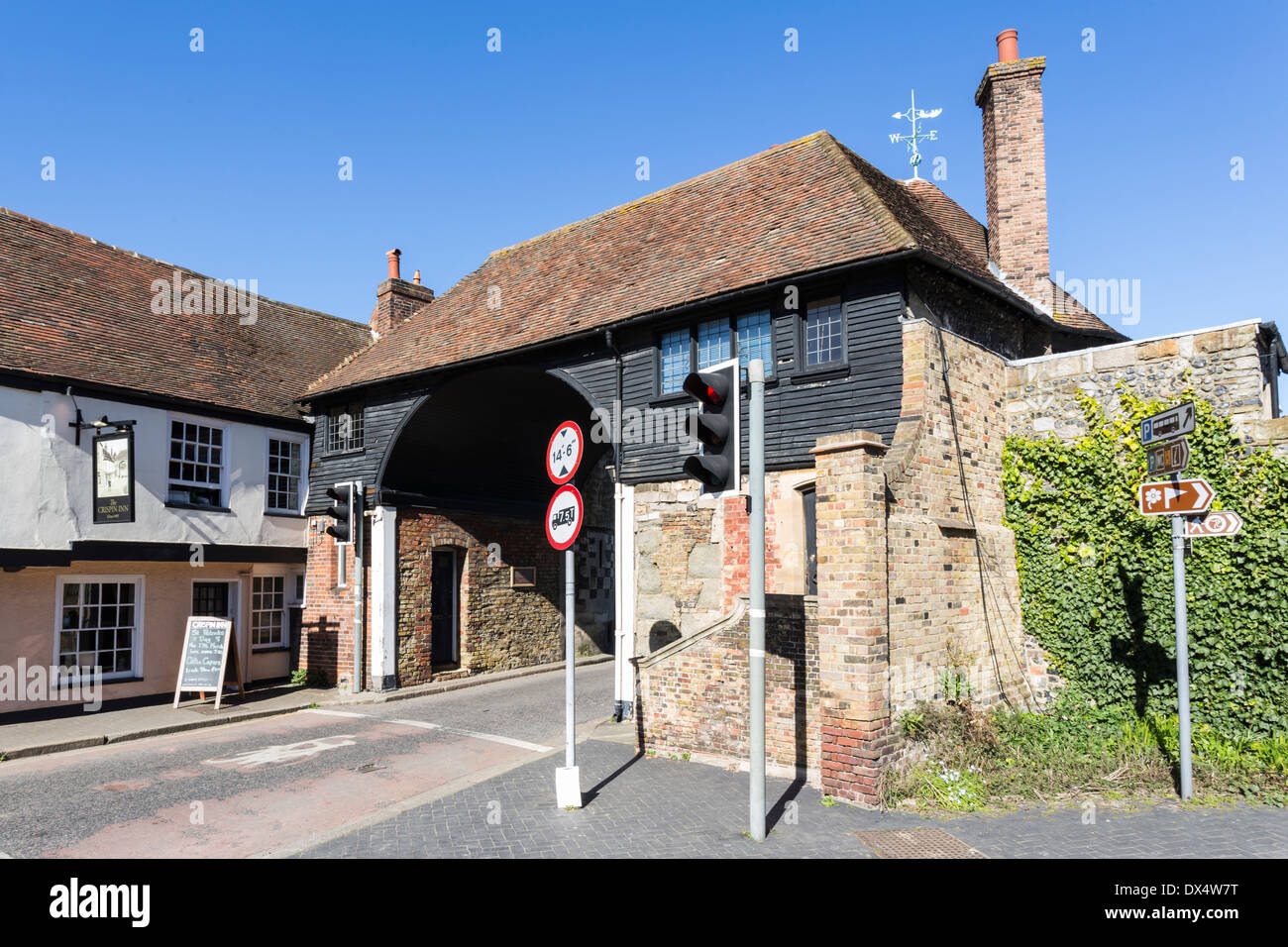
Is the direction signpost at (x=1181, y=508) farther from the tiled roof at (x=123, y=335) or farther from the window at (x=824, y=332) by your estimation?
the tiled roof at (x=123, y=335)

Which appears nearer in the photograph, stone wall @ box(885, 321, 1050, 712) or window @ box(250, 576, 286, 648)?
stone wall @ box(885, 321, 1050, 712)

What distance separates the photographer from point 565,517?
23.9ft

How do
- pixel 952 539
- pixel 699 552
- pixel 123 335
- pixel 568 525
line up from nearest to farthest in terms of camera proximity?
pixel 568 525 → pixel 952 539 → pixel 699 552 → pixel 123 335

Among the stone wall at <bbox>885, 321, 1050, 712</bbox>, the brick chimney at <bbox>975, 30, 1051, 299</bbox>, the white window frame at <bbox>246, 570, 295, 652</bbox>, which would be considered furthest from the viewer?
the white window frame at <bbox>246, 570, 295, 652</bbox>

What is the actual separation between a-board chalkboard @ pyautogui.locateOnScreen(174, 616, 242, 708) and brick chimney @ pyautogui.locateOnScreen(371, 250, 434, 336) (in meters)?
9.58

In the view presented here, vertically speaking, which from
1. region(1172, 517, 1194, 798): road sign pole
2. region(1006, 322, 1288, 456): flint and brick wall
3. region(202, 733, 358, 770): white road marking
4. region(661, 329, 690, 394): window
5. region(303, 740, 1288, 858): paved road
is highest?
region(661, 329, 690, 394): window

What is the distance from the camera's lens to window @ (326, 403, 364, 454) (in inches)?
676

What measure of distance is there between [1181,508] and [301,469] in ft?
53.5

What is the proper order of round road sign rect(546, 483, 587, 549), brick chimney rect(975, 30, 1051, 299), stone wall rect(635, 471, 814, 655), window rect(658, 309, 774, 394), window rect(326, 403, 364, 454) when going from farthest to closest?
window rect(326, 403, 364, 454), brick chimney rect(975, 30, 1051, 299), window rect(658, 309, 774, 394), stone wall rect(635, 471, 814, 655), round road sign rect(546, 483, 587, 549)

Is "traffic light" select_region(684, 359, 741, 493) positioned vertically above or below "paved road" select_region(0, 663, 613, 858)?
above

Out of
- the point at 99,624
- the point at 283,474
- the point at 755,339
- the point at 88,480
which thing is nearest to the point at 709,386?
the point at 755,339

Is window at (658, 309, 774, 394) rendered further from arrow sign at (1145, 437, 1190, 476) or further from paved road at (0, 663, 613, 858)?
paved road at (0, 663, 613, 858)

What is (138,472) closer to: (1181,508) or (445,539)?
(445,539)

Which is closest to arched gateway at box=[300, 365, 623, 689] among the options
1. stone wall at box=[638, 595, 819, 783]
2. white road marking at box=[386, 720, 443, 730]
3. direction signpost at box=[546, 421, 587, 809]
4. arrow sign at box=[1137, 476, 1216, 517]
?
white road marking at box=[386, 720, 443, 730]
